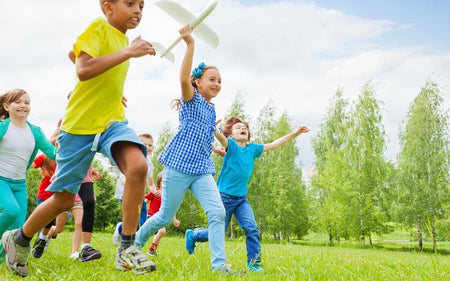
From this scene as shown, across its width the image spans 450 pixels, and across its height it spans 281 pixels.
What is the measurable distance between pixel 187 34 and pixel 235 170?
88.0 inches

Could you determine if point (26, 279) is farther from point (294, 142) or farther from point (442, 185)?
point (294, 142)

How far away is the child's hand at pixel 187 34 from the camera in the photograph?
12.7 ft

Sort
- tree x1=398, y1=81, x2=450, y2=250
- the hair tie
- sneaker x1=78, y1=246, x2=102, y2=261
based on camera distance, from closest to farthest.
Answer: sneaker x1=78, y1=246, x2=102, y2=261 < the hair tie < tree x1=398, y1=81, x2=450, y2=250

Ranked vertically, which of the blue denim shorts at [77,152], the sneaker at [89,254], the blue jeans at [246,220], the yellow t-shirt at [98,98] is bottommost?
the sneaker at [89,254]

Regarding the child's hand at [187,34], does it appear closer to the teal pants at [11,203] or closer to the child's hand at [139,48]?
the child's hand at [139,48]

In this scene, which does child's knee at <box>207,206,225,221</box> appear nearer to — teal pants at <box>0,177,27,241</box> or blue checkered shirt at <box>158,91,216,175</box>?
blue checkered shirt at <box>158,91,216,175</box>

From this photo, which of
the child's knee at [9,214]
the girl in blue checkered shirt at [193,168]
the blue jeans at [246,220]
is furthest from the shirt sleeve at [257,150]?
the child's knee at [9,214]

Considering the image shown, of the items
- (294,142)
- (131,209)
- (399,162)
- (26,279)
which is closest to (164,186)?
(131,209)

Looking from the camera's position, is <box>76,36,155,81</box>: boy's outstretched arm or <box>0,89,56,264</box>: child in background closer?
<box>76,36,155,81</box>: boy's outstretched arm

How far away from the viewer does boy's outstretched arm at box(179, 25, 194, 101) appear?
12.7 ft

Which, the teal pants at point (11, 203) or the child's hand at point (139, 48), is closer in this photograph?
the child's hand at point (139, 48)

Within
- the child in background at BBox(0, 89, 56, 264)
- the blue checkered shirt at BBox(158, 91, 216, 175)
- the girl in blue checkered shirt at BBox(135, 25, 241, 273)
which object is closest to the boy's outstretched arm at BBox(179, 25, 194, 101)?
the girl in blue checkered shirt at BBox(135, 25, 241, 273)

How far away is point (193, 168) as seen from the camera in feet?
14.3

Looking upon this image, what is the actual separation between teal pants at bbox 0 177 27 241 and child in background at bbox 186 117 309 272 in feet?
7.24
